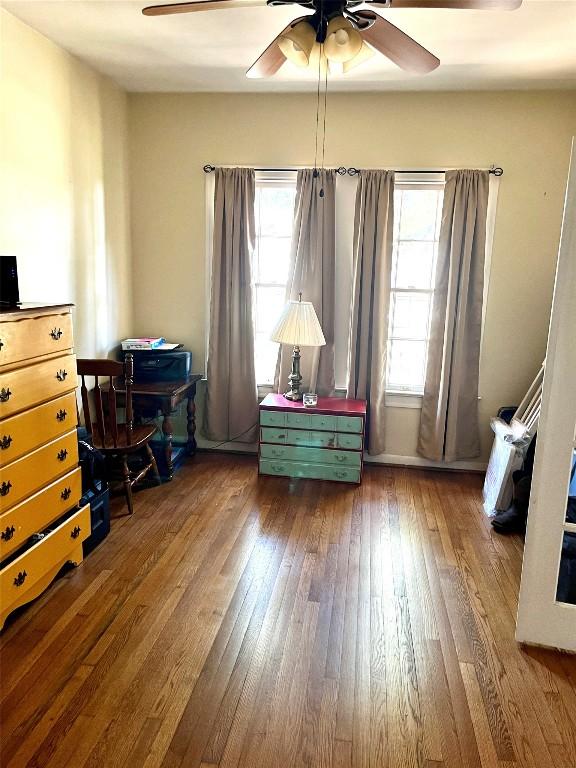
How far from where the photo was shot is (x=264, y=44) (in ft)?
10.0

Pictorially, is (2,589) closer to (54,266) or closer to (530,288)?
(54,266)

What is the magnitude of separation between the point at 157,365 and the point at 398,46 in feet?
8.60

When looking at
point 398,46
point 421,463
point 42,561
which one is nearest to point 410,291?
point 421,463

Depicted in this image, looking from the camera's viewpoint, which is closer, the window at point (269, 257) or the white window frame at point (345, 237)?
the white window frame at point (345, 237)

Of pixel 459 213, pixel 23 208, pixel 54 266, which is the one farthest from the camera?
pixel 459 213

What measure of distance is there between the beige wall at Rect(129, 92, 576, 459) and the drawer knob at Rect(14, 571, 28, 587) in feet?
8.22

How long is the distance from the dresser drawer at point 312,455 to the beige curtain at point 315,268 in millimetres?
552

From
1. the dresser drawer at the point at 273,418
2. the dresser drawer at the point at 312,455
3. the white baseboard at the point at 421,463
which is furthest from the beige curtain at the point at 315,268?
the white baseboard at the point at 421,463

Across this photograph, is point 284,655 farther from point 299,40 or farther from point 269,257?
point 269,257

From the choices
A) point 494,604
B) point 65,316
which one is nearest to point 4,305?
point 65,316

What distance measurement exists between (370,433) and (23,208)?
9.21ft

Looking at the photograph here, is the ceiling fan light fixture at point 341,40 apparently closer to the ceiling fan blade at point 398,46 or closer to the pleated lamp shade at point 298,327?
the ceiling fan blade at point 398,46

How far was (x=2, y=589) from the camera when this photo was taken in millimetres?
2119

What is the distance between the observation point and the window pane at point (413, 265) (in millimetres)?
4109
